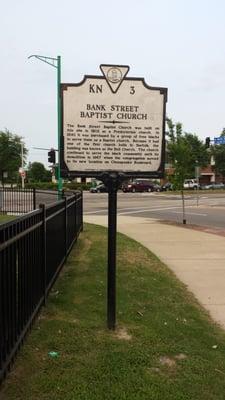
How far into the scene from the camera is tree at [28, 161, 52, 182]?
13025 centimetres

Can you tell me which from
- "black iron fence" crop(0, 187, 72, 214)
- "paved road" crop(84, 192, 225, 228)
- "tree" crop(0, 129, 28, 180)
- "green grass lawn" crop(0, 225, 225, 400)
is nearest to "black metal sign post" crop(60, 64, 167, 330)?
"green grass lawn" crop(0, 225, 225, 400)

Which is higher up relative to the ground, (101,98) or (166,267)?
(101,98)

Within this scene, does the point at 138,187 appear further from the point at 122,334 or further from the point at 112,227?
Result: the point at 122,334

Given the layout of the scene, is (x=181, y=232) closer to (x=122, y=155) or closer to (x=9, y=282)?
(x=122, y=155)

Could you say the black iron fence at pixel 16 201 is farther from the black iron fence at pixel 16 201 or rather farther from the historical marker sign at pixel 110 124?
the historical marker sign at pixel 110 124

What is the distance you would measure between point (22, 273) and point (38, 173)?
129m

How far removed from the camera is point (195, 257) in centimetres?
1144

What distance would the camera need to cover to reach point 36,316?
5707 millimetres

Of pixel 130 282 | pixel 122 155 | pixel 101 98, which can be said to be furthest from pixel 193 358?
pixel 130 282

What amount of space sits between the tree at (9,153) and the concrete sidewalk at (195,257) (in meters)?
63.3

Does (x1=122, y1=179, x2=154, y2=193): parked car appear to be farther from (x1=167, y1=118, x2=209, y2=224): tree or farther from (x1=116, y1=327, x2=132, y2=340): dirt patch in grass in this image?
(x1=116, y1=327, x2=132, y2=340): dirt patch in grass

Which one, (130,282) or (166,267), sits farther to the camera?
(166,267)

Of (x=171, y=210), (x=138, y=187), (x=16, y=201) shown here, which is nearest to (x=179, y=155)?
(x=16, y=201)

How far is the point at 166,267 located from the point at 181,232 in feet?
23.9
